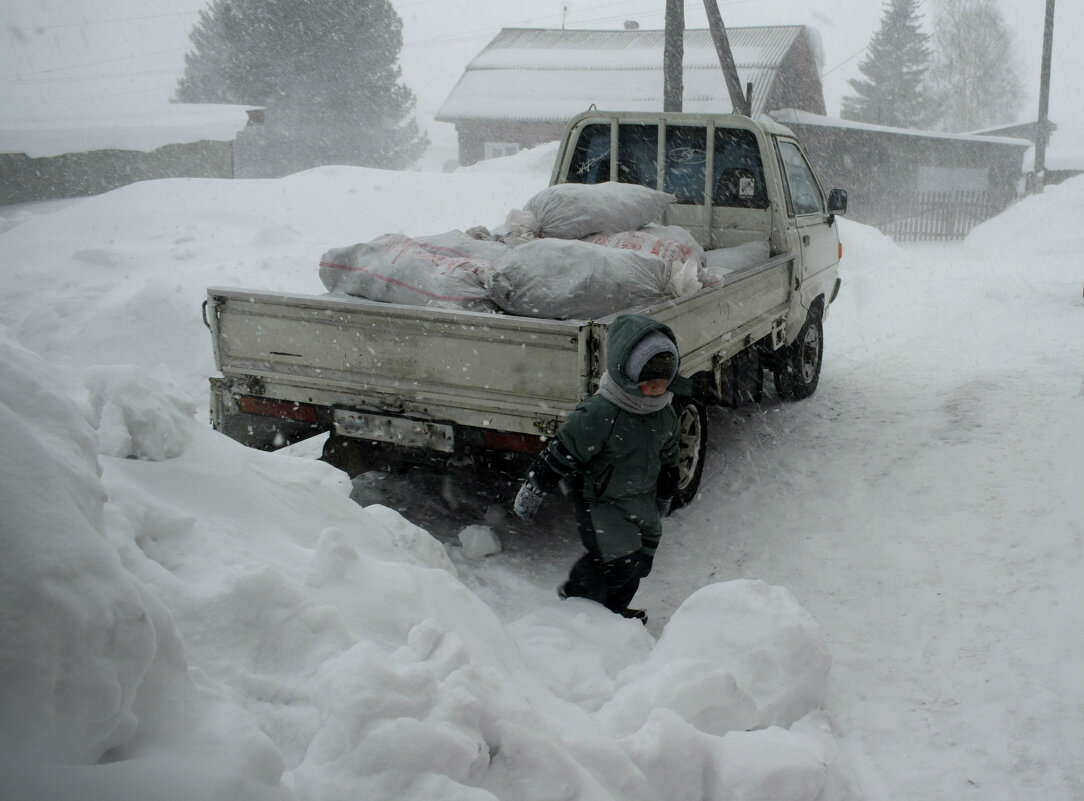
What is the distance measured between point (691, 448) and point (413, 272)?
1.77 metres

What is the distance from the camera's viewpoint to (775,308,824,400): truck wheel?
706 cm

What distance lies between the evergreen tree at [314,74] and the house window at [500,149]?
28.6ft

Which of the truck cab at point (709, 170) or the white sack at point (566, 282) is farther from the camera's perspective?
the truck cab at point (709, 170)

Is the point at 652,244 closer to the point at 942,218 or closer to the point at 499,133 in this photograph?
the point at 942,218

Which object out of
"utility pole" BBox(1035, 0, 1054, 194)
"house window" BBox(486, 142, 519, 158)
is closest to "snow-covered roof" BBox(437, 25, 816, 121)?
"house window" BBox(486, 142, 519, 158)

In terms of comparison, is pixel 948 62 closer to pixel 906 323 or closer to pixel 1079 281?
pixel 1079 281

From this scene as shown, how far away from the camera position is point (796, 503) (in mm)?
5262

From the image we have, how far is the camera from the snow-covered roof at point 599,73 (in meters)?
26.2

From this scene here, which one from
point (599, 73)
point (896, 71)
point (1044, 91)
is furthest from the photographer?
point (896, 71)

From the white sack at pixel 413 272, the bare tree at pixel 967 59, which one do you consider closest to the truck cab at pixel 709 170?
the white sack at pixel 413 272

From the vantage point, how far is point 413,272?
4.51 metres

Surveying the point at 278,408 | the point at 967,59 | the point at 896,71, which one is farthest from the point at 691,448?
the point at 967,59

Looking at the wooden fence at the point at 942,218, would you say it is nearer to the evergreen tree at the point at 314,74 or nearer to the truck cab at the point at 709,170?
the evergreen tree at the point at 314,74

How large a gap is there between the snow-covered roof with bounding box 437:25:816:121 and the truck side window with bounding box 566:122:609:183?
19.6m
